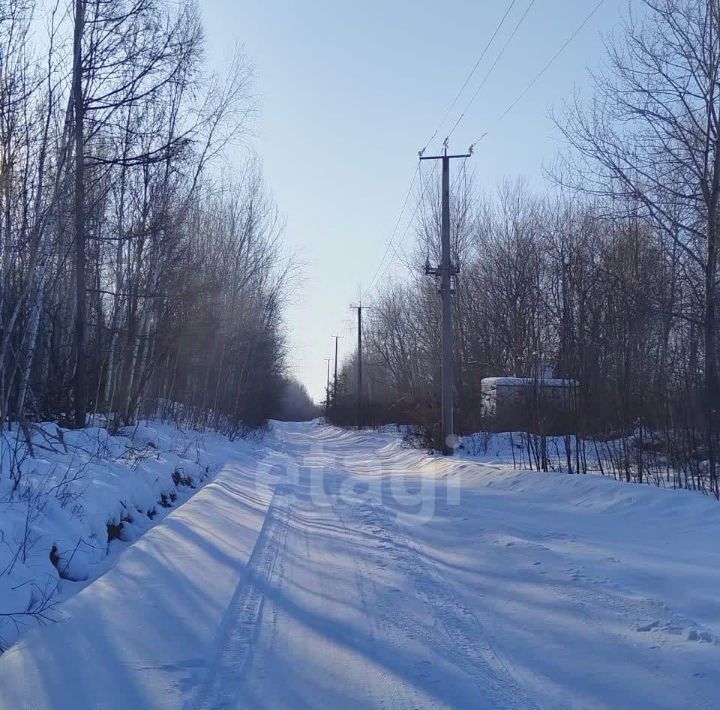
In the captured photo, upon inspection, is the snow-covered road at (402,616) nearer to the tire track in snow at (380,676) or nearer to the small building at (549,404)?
the tire track in snow at (380,676)

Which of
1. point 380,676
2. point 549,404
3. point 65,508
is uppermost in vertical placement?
point 549,404

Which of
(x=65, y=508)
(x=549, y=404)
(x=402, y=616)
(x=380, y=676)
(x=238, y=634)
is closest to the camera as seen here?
(x=380, y=676)

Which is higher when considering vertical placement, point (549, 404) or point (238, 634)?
point (549, 404)

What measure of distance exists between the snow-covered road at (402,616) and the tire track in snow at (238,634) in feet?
0.06

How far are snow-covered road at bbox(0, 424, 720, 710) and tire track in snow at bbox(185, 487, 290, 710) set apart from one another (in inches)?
0.8

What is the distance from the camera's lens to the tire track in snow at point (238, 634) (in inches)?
176

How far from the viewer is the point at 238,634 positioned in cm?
564

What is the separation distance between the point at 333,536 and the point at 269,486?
7.00 m

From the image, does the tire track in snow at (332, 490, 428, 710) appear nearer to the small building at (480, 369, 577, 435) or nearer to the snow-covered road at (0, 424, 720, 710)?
the snow-covered road at (0, 424, 720, 710)

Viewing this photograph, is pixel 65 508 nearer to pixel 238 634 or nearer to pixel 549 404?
pixel 238 634

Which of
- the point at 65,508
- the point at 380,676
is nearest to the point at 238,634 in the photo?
the point at 380,676

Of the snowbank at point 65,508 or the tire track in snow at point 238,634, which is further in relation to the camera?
the snowbank at point 65,508

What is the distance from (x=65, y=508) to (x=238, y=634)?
332 centimetres

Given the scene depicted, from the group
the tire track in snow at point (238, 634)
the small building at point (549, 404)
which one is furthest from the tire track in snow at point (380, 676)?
the small building at point (549, 404)
